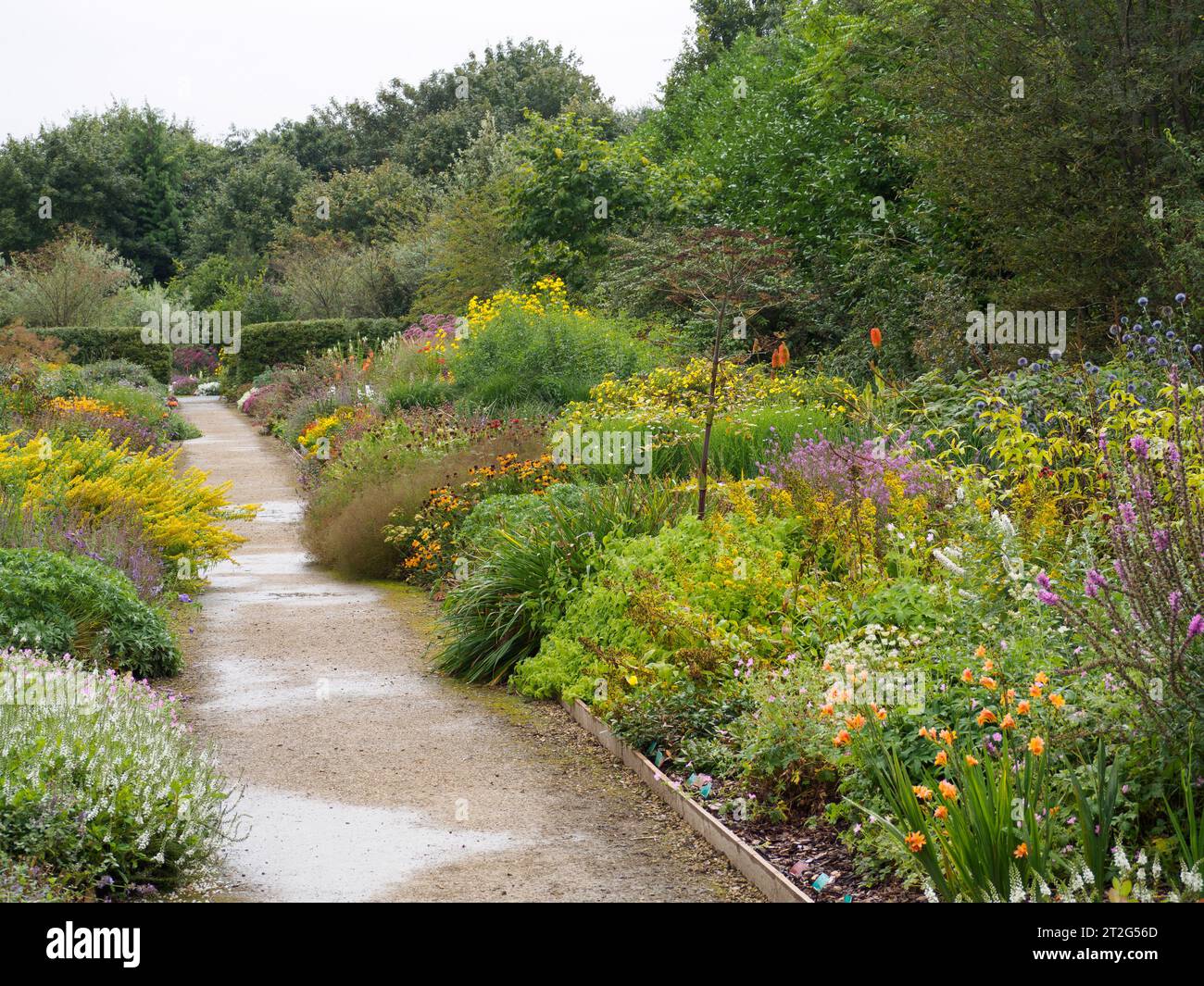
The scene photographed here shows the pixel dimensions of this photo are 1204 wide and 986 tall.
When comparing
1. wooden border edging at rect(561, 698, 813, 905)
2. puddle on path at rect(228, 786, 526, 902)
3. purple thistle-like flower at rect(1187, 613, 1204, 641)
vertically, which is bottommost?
puddle on path at rect(228, 786, 526, 902)

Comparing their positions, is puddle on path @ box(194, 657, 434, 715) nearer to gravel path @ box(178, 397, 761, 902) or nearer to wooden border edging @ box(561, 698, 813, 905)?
gravel path @ box(178, 397, 761, 902)

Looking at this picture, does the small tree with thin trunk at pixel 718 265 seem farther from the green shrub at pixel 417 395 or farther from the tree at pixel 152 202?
the tree at pixel 152 202

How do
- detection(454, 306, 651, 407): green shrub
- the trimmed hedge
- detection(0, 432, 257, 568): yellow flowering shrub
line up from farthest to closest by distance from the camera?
the trimmed hedge
detection(454, 306, 651, 407): green shrub
detection(0, 432, 257, 568): yellow flowering shrub

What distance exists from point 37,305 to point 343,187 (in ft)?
42.8

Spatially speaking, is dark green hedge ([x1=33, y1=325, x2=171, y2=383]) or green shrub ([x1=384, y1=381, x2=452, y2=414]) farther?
dark green hedge ([x1=33, y1=325, x2=171, y2=383])

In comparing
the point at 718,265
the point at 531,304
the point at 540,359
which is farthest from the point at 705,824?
the point at 531,304

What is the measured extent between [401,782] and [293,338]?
29.1 meters

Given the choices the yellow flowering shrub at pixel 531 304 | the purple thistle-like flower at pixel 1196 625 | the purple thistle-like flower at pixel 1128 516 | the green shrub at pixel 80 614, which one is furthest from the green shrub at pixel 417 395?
the purple thistle-like flower at pixel 1196 625

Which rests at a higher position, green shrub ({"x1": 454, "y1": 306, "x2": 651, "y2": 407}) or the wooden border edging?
green shrub ({"x1": 454, "y1": 306, "x2": 651, "y2": 407})

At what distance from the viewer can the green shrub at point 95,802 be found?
385cm

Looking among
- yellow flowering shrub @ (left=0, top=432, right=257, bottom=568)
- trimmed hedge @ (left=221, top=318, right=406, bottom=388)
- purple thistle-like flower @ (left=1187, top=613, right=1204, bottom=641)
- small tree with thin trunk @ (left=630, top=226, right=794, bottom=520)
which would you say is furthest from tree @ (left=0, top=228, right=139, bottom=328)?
purple thistle-like flower @ (left=1187, top=613, right=1204, bottom=641)

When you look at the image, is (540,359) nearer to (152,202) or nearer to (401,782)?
(401,782)

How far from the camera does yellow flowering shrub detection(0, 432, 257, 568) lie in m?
8.84

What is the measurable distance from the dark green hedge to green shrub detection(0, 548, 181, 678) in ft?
79.5
